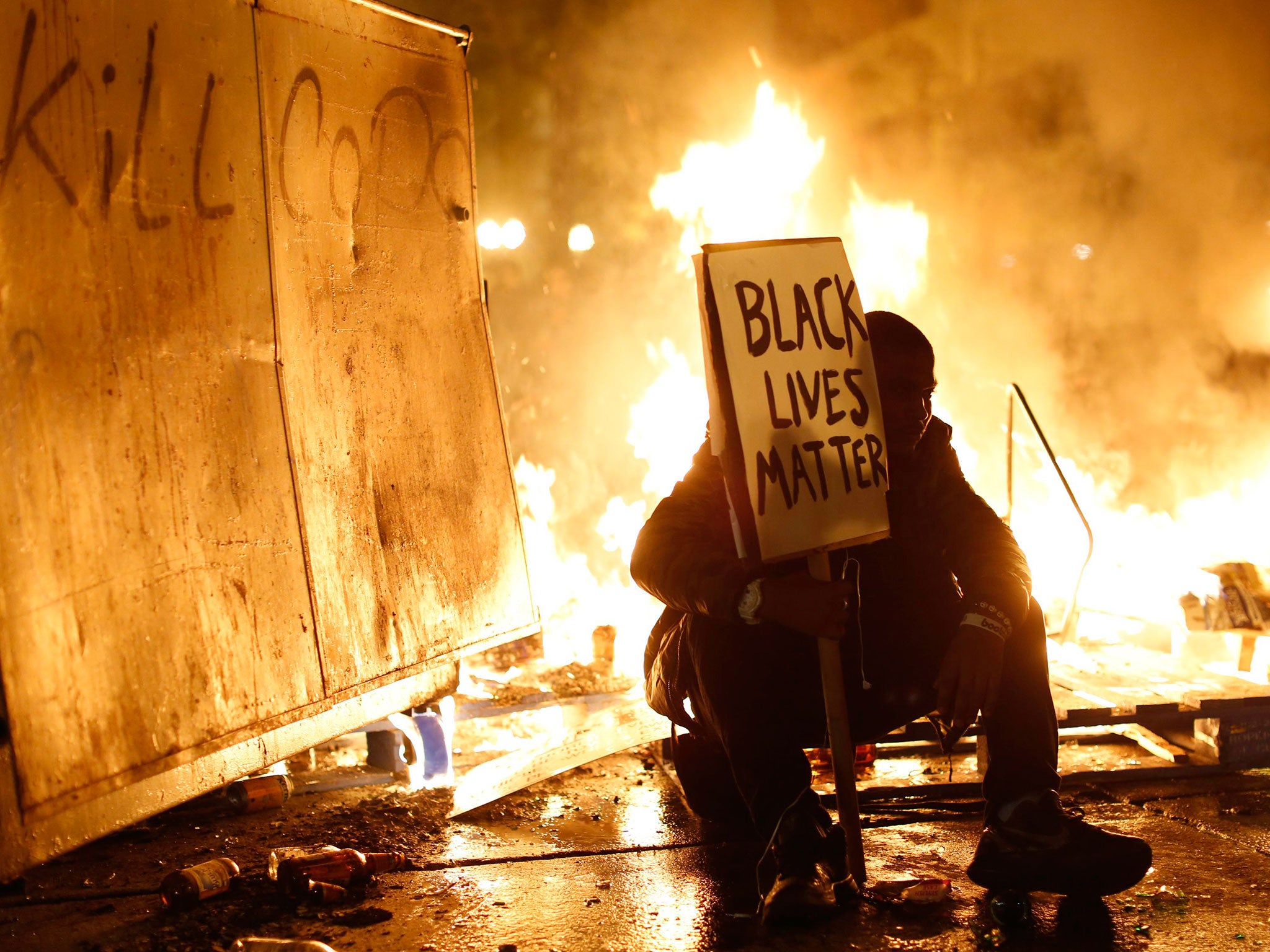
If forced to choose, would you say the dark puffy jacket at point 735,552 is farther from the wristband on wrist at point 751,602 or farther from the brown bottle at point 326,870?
the brown bottle at point 326,870

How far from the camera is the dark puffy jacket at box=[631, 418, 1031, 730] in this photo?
240 centimetres

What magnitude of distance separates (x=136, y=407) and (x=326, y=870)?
1283mm

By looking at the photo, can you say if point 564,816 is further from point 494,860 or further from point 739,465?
point 739,465

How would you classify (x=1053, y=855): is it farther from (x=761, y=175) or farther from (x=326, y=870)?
(x=761, y=175)

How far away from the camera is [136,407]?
8.51ft

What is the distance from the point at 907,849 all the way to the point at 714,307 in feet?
5.27

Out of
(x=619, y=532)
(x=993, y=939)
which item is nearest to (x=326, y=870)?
A: (x=993, y=939)

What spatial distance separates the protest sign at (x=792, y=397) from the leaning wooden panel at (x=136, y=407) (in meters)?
1.43

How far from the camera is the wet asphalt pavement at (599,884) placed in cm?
228

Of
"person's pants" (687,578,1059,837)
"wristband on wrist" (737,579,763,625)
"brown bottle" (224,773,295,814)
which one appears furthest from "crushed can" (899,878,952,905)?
"brown bottle" (224,773,295,814)

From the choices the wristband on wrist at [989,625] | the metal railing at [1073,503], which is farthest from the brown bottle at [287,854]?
the metal railing at [1073,503]

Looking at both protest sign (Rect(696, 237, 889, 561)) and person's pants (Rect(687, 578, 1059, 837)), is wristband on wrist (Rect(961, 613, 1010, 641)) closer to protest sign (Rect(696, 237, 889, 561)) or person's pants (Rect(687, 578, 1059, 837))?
person's pants (Rect(687, 578, 1059, 837))

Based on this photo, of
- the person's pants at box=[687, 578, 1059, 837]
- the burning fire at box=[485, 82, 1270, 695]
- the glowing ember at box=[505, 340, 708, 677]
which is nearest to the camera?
the person's pants at box=[687, 578, 1059, 837]

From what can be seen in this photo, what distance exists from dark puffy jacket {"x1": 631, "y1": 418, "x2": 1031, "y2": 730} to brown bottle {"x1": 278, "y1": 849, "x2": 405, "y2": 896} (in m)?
0.89
